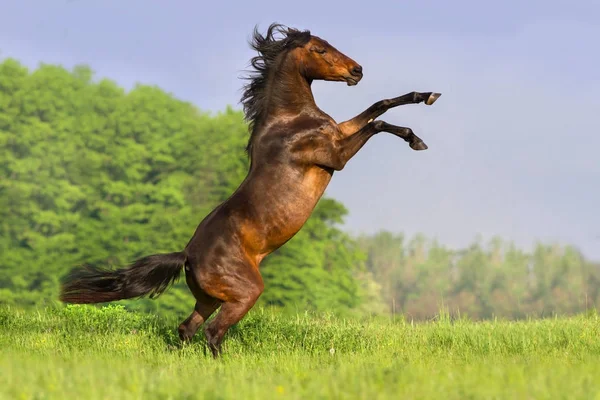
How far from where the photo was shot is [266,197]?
27.5 ft

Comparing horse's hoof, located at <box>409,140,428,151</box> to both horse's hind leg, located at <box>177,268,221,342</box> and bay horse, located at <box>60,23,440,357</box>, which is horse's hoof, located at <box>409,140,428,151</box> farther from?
horse's hind leg, located at <box>177,268,221,342</box>

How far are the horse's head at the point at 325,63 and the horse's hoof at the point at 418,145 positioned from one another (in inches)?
41.8

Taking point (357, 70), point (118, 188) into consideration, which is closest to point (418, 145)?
point (357, 70)

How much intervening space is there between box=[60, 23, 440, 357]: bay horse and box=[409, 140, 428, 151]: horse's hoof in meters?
0.01

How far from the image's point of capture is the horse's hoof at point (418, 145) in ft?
27.9

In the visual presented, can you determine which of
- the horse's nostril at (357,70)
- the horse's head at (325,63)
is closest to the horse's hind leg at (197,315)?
the horse's head at (325,63)

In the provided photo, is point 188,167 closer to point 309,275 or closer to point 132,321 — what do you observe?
point 309,275

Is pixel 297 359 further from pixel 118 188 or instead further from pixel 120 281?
pixel 118 188

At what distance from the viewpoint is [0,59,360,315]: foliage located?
34.7 meters

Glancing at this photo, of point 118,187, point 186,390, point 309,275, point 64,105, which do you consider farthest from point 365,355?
point 64,105

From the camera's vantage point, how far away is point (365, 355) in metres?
8.67

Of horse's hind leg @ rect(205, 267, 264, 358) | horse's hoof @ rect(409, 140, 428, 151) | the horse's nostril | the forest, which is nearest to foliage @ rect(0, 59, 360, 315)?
the forest

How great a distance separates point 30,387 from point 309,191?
3.84 m

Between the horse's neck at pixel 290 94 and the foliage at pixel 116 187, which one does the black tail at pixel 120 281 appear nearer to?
the horse's neck at pixel 290 94
